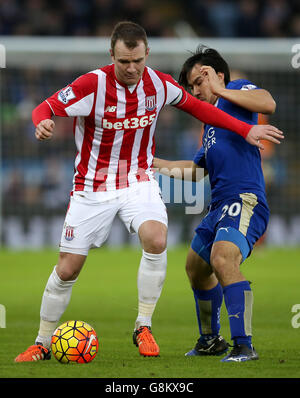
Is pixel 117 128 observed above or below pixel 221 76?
below

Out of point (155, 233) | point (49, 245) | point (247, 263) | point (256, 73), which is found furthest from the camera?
point (256, 73)

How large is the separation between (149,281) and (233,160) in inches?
41.1

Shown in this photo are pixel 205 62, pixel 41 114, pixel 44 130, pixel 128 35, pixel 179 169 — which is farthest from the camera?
pixel 179 169

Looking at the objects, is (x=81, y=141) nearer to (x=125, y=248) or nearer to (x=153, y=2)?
(x=125, y=248)

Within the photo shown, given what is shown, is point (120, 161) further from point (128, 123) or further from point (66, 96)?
point (66, 96)

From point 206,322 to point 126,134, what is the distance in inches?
59.3

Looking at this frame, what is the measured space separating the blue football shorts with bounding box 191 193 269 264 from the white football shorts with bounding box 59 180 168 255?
34cm

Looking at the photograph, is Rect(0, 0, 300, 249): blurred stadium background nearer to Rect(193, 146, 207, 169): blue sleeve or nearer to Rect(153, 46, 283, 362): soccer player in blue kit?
Rect(193, 146, 207, 169): blue sleeve

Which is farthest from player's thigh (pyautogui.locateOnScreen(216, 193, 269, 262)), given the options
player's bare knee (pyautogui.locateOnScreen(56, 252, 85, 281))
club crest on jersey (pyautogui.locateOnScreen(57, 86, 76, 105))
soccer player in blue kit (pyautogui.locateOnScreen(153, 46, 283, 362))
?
club crest on jersey (pyautogui.locateOnScreen(57, 86, 76, 105))

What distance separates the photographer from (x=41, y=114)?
5551 mm

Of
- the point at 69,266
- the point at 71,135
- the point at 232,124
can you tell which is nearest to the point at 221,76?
the point at 232,124

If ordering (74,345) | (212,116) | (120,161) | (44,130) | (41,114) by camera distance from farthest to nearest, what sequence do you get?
(120,161)
(212,116)
(41,114)
(74,345)
(44,130)

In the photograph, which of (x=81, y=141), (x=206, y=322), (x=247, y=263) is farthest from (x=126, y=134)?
(x=247, y=263)
